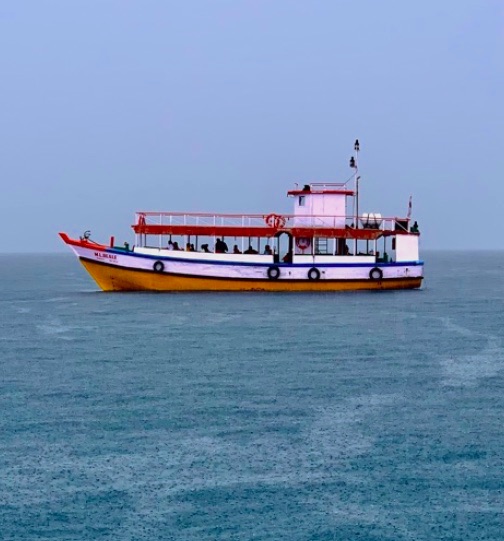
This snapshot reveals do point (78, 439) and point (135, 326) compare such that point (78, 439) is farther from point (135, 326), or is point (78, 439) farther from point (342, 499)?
point (135, 326)

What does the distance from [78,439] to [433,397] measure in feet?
38.8

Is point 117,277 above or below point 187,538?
above

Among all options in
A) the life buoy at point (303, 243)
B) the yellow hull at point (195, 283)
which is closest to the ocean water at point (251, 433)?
the yellow hull at point (195, 283)

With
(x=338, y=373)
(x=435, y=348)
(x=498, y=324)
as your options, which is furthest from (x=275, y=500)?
(x=498, y=324)

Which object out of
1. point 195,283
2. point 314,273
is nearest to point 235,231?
point 195,283

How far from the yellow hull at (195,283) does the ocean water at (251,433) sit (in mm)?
11460

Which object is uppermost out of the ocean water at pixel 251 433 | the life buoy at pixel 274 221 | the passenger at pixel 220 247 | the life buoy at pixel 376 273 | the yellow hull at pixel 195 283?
the life buoy at pixel 274 221

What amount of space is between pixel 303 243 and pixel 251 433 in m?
37.0

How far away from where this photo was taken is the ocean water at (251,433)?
60.1 ft

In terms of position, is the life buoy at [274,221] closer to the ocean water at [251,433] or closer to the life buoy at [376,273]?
the life buoy at [376,273]

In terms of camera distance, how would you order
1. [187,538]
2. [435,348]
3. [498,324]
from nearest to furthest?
[187,538]
[435,348]
[498,324]

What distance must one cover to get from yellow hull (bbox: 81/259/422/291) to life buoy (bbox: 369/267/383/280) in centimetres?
30

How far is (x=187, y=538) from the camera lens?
→ 17.3 meters

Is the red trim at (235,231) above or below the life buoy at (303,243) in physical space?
above
